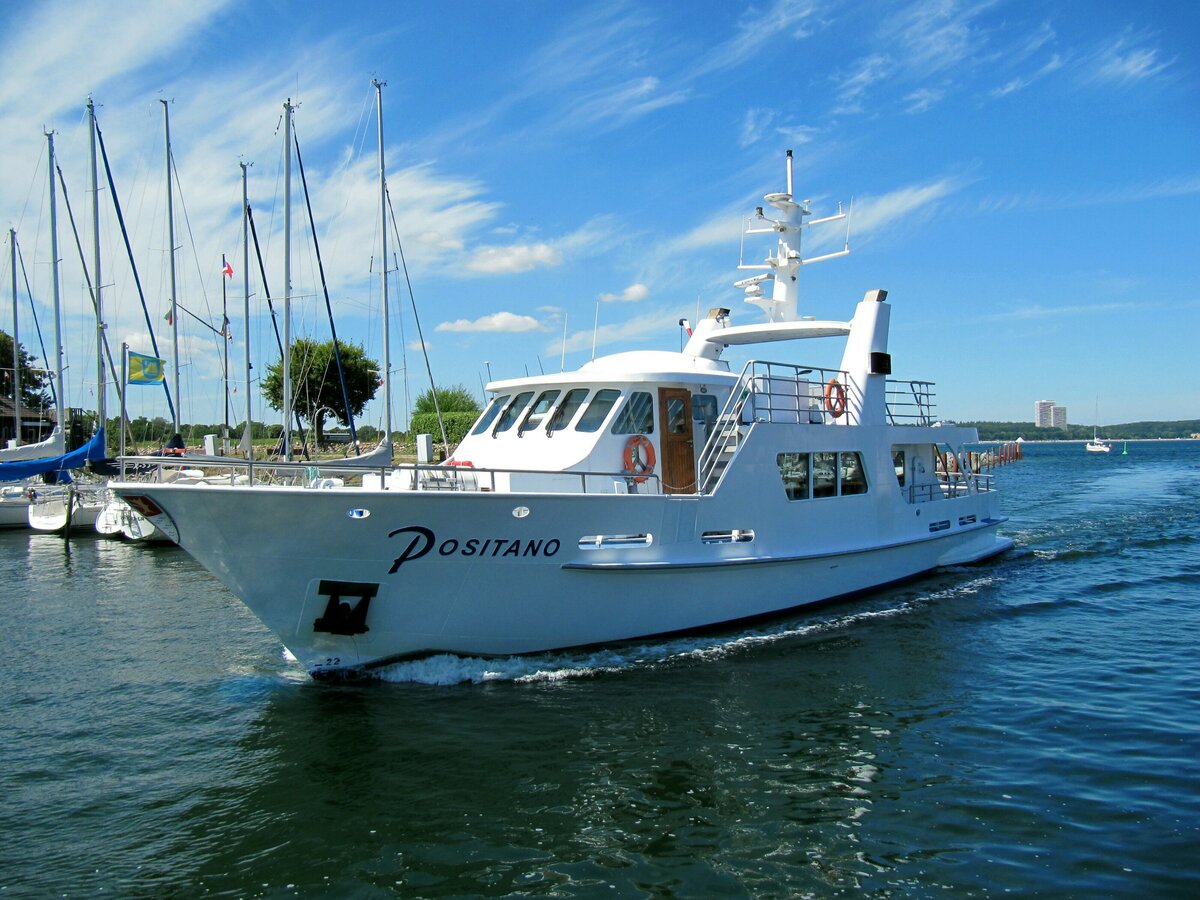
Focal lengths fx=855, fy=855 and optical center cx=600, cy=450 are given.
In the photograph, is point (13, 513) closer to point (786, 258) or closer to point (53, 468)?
point (53, 468)

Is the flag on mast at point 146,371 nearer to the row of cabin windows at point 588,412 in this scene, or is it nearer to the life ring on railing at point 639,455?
the row of cabin windows at point 588,412

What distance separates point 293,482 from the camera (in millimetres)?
9016

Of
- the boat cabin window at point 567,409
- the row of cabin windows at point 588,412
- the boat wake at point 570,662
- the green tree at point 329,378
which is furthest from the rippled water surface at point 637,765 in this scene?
the green tree at point 329,378

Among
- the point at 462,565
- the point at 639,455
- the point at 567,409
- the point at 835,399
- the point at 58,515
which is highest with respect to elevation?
the point at 835,399

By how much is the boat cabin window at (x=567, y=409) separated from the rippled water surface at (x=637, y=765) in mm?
3078

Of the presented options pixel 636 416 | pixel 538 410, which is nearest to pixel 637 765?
pixel 636 416

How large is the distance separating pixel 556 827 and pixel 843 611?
7.52 m

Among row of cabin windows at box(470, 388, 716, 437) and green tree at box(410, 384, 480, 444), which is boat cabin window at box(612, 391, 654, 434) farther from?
green tree at box(410, 384, 480, 444)

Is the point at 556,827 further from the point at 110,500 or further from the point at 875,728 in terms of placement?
the point at 110,500

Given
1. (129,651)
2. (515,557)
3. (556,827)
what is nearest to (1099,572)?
(515,557)

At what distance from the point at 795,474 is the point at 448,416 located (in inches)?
1194

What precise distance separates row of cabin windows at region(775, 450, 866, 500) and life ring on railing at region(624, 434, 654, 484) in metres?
1.86

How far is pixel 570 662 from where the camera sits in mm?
9789

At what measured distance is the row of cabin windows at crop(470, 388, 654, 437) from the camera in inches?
432
